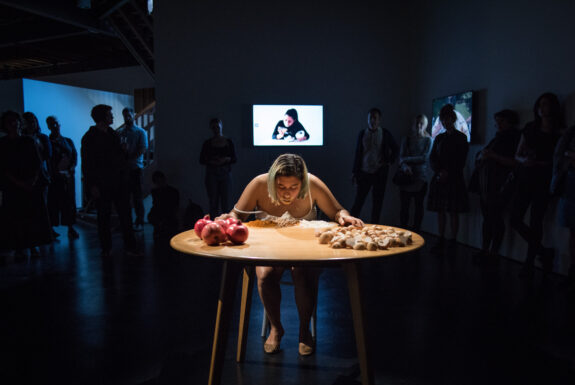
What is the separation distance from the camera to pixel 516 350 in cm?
225

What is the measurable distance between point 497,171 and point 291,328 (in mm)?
2602

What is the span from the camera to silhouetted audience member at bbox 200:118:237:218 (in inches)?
221

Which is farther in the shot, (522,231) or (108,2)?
(108,2)

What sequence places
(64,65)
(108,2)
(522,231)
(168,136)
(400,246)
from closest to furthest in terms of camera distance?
1. (400,246)
2. (522,231)
3. (168,136)
4. (108,2)
5. (64,65)

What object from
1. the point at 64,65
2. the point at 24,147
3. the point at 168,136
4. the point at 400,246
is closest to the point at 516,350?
the point at 400,246

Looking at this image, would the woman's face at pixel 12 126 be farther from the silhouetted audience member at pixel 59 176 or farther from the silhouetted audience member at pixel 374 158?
the silhouetted audience member at pixel 374 158

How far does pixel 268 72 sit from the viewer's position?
6.45 m

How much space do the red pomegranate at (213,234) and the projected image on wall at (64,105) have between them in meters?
8.55

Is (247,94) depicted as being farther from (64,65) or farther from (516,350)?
(64,65)

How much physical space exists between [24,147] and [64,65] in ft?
28.8

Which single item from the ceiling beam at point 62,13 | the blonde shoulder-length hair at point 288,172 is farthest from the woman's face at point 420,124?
the ceiling beam at point 62,13

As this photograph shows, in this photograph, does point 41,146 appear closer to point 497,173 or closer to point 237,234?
point 237,234

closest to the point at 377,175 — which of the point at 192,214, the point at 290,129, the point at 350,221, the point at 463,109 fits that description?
the point at 463,109

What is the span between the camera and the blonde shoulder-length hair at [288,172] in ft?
6.89
